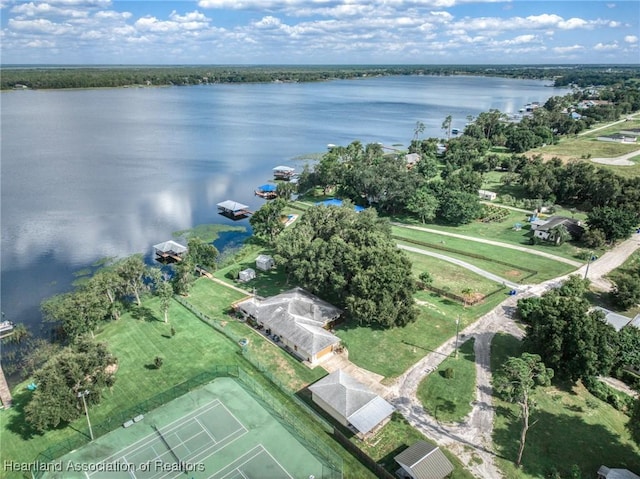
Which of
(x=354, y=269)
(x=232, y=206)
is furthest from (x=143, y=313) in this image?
(x=232, y=206)

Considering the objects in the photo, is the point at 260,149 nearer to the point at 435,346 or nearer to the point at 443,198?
the point at 443,198

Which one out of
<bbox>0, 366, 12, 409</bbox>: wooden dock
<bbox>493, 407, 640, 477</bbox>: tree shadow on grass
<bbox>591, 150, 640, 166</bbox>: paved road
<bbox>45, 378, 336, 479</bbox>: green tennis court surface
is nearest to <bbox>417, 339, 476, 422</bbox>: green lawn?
<bbox>493, 407, 640, 477</bbox>: tree shadow on grass

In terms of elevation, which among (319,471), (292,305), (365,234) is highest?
(365,234)

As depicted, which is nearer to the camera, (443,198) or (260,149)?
(443,198)

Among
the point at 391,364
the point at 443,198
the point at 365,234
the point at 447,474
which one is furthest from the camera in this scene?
the point at 443,198

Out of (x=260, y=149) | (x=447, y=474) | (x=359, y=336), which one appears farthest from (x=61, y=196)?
(x=447, y=474)

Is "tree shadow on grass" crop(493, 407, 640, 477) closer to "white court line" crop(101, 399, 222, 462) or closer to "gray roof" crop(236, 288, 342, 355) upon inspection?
"gray roof" crop(236, 288, 342, 355)

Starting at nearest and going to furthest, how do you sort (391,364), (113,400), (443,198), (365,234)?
(113,400)
(391,364)
(365,234)
(443,198)
